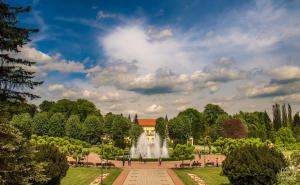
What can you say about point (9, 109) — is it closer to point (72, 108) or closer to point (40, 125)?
point (40, 125)

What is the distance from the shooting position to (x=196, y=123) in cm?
10625

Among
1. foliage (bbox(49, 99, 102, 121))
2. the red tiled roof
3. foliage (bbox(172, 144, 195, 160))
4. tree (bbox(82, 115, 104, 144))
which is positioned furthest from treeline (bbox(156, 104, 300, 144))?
the red tiled roof

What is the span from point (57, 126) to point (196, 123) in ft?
139

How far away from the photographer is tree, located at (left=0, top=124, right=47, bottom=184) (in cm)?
1574

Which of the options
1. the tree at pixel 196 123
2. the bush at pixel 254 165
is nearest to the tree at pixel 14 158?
the bush at pixel 254 165

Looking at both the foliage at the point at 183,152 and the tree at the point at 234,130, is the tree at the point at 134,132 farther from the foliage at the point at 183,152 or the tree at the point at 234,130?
the foliage at the point at 183,152

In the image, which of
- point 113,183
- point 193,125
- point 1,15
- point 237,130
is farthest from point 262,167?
point 193,125

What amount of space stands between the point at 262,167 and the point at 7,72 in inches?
792

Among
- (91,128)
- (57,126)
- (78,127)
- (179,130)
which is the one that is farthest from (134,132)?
(57,126)

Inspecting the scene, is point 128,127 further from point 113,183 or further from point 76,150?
point 113,183

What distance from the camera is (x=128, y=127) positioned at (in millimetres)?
92375

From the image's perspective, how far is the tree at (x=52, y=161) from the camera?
2706 cm

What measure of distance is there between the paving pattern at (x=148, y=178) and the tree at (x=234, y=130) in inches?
1652

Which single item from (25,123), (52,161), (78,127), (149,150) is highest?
(25,123)
